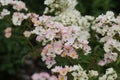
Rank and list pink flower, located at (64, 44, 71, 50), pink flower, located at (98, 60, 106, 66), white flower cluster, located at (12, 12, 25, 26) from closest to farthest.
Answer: pink flower, located at (64, 44, 71, 50) < pink flower, located at (98, 60, 106, 66) < white flower cluster, located at (12, 12, 25, 26)

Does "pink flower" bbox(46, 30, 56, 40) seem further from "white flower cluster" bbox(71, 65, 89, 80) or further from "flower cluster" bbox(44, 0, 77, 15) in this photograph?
"flower cluster" bbox(44, 0, 77, 15)

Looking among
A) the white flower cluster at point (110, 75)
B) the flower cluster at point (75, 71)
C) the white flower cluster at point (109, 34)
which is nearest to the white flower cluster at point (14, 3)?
the white flower cluster at point (109, 34)

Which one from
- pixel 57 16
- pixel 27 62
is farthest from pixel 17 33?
pixel 27 62

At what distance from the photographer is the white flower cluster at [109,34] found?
360cm

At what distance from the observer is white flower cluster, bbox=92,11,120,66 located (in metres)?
3.60

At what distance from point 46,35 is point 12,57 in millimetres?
2280

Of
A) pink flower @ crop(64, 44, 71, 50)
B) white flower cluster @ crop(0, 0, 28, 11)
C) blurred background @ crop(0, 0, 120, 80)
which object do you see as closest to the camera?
pink flower @ crop(64, 44, 71, 50)

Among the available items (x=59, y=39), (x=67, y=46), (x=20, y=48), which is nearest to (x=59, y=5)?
(x=59, y=39)

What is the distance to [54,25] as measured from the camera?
3658mm

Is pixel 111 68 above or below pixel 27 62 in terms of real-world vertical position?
below

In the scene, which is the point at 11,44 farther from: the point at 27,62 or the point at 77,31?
the point at 77,31

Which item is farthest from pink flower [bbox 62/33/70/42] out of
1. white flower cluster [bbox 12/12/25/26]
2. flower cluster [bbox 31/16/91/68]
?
white flower cluster [bbox 12/12/25/26]

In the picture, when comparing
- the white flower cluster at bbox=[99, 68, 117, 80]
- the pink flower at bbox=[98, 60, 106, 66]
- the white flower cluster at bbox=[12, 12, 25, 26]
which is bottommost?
the white flower cluster at bbox=[99, 68, 117, 80]

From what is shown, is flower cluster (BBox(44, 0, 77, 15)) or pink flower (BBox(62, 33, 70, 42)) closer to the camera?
pink flower (BBox(62, 33, 70, 42))
